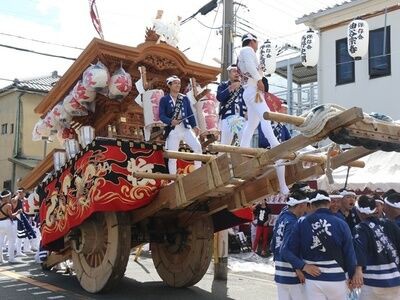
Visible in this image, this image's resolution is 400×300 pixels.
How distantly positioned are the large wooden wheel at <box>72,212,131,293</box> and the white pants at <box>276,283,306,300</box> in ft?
8.07

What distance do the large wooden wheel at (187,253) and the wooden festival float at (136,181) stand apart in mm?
16

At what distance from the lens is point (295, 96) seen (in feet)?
66.6

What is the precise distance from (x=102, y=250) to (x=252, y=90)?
10.4ft

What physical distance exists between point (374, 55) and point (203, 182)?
35.6ft

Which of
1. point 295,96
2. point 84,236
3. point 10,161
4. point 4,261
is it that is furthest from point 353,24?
point 10,161

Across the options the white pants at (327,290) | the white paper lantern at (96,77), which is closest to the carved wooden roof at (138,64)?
the white paper lantern at (96,77)

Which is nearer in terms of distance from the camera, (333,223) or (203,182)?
(333,223)

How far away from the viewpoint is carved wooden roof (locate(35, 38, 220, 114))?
7793 millimetres

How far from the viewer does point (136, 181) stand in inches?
273

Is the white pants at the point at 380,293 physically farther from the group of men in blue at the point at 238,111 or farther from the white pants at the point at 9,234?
the white pants at the point at 9,234

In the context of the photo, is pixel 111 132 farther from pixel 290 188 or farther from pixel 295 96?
pixel 295 96

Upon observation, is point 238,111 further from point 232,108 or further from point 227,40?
point 227,40

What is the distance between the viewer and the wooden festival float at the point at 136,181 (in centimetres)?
596

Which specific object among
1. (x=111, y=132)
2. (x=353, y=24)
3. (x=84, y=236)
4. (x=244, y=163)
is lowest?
(x=84, y=236)
